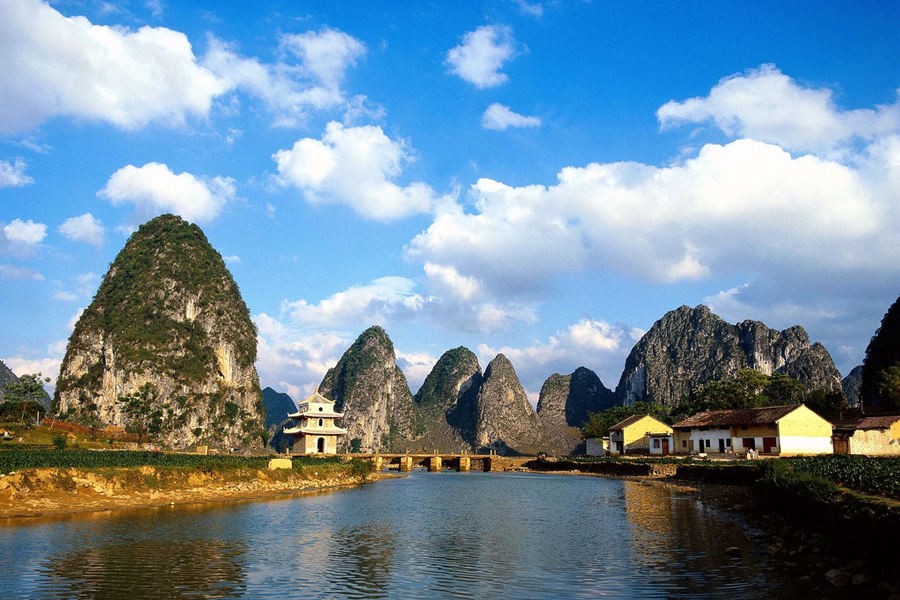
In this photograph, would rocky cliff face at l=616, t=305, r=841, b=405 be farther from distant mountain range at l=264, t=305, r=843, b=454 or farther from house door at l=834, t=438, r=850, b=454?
house door at l=834, t=438, r=850, b=454

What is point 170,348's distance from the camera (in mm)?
103188

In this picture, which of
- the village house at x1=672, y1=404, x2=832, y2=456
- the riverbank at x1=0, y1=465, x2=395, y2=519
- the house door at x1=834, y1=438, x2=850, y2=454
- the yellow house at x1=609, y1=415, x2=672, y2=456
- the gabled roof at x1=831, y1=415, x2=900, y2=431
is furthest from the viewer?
the yellow house at x1=609, y1=415, x2=672, y2=456

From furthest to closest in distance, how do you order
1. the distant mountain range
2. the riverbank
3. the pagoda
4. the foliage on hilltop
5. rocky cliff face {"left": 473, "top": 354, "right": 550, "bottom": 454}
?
rocky cliff face {"left": 473, "top": 354, "right": 550, "bottom": 454} → the distant mountain range → the foliage on hilltop → the pagoda → the riverbank

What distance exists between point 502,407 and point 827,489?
179 meters

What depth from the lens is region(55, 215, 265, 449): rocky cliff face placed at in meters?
96.6

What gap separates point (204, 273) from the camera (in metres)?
118

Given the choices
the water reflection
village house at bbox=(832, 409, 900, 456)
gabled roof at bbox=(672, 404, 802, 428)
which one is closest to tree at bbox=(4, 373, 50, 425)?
the water reflection

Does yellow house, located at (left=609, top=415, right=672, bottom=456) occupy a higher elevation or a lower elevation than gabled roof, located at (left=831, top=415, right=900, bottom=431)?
lower

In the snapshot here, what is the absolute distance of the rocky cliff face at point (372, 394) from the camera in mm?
180375

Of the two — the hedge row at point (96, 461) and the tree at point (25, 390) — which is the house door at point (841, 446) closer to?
the hedge row at point (96, 461)

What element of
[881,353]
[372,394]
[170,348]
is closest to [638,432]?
[881,353]

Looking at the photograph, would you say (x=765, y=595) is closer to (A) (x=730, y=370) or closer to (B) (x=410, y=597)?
(B) (x=410, y=597)

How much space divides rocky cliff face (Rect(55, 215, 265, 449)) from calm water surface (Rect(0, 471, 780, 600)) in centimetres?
6605

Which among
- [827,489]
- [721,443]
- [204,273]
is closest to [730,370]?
[721,443]
